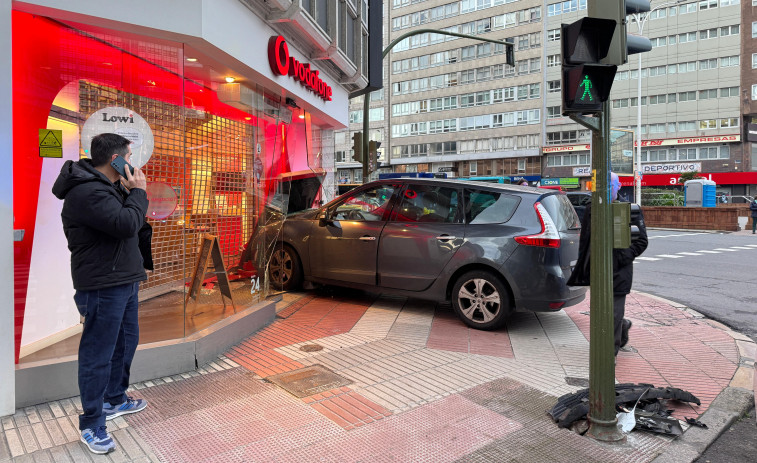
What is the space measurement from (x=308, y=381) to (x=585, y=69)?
3.16m

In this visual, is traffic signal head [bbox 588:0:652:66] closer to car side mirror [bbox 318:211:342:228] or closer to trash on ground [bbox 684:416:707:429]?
trash on ground [bbox 684:416:707:429]

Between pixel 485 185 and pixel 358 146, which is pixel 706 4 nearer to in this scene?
pixel 358 146

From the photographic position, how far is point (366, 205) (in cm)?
730

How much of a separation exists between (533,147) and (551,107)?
472cm

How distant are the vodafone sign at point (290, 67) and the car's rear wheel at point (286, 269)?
2.55m

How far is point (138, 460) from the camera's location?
3.09 metres

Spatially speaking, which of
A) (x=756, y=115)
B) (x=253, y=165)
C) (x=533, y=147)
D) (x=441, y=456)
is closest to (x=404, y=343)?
(x=441, y=456)

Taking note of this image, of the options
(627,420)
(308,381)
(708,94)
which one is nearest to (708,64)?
(708,94)

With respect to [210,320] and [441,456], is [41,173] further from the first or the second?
[441,456]

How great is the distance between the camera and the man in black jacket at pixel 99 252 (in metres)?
3.06

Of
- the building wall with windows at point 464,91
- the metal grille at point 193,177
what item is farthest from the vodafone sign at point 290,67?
the building wall with windows at point 464,91

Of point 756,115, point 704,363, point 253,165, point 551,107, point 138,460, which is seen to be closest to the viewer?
point 138,460

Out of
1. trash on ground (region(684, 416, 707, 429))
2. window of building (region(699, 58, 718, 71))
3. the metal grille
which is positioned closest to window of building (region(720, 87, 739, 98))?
window of building (region(699, 58, 718, 71))

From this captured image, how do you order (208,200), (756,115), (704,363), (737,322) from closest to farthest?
(704,363), (208,200), (737,322), (756,115)
